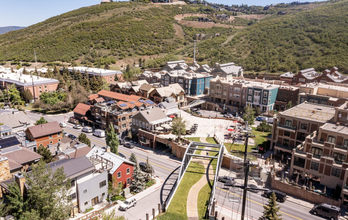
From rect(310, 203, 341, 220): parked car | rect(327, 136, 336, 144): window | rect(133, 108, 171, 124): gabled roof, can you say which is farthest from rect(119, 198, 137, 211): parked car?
rect(327, 136, 336, 144): window

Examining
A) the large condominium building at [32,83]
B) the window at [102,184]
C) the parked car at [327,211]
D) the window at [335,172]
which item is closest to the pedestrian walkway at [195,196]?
the window at [102,184]

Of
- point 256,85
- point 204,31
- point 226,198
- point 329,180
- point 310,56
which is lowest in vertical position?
point 226,198

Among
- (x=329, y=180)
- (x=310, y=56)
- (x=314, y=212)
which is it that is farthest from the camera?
(x=310, y=56)

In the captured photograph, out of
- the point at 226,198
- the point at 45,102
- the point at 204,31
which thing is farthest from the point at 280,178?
the point at 204,31

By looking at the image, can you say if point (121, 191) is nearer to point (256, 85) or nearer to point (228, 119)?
point (228, 119)

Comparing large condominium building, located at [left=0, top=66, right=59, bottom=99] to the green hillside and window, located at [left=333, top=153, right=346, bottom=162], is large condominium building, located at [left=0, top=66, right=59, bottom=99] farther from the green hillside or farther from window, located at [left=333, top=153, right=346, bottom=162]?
window, located at [left=333, top=153, right=346, bottom=162]

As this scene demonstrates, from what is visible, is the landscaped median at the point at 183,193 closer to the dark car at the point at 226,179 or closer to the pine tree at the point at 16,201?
the dark car at the point at 226,179
